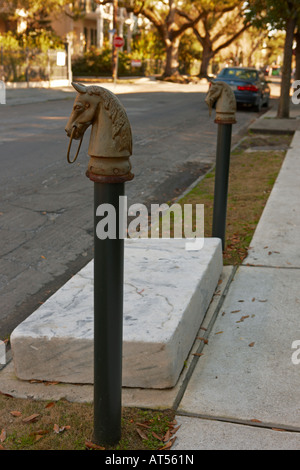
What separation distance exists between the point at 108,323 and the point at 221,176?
2.90 meters

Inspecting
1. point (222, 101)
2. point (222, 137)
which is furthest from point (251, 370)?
point (222, 101)

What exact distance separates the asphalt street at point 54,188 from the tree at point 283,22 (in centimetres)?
174

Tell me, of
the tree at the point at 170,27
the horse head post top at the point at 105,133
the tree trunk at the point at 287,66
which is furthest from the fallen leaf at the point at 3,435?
the tree at the point at 170,27

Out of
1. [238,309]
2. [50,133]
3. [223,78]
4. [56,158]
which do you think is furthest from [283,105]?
[238,309]

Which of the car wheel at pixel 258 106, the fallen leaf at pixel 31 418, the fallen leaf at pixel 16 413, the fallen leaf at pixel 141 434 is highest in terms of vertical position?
the car wheel at pixel 258 106

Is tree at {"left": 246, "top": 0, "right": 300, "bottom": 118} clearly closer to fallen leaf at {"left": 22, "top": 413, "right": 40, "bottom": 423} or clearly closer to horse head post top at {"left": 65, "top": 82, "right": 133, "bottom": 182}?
horse head post top at {"left": 65, "top": 82, "right": 133, "bottom": 182}

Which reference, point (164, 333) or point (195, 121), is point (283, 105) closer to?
point (195, 121)

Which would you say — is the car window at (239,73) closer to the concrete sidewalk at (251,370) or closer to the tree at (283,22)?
the tree at (283,22)

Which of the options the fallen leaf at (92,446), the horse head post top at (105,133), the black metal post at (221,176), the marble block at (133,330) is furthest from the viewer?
the black metal post at (221,176)

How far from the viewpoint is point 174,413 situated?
9.82ft

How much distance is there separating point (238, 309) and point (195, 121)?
46.7 feet

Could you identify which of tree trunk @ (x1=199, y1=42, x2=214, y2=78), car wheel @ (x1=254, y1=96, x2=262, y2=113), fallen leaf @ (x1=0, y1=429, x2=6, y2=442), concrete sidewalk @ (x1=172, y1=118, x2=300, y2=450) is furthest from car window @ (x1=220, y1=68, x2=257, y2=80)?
tree trunk @ (x1=199, y1=42, x2=214, y2=78)

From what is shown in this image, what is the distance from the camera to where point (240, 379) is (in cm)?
329

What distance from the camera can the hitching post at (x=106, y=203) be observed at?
2371 mm
